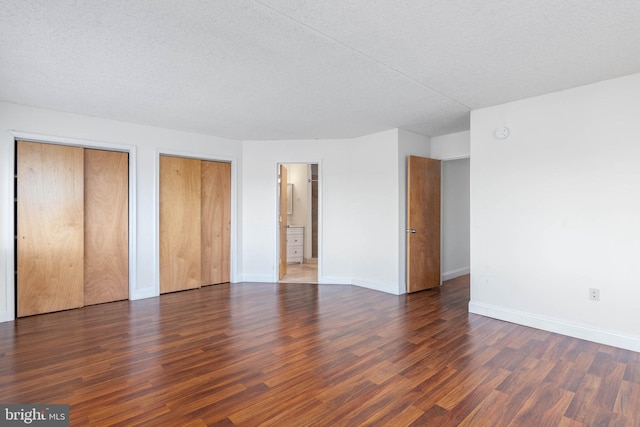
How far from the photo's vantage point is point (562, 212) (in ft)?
10.5

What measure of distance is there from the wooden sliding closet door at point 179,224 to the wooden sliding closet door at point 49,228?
3.28 feet

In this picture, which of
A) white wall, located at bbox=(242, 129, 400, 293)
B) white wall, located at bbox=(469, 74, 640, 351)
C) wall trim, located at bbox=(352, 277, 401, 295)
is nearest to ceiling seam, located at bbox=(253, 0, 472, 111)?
white wall, located at bbox=(469, 74, 640, 351)

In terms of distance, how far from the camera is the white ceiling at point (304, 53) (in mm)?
1930

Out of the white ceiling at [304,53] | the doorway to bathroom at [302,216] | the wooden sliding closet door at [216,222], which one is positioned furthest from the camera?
the doorway to bathroom at [302,216]

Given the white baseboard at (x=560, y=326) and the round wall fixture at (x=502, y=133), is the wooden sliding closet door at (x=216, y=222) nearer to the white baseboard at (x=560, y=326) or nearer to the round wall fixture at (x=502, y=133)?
the white baseboard at (x=560, y=326)

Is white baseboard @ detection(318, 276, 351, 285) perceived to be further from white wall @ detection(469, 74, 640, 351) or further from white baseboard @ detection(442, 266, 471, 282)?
white wall @ detection(469, 74, 640, 351)

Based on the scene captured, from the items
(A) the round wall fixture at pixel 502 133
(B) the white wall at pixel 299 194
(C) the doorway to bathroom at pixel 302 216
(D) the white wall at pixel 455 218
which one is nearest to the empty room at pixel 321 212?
(A) the round wall fixture at pixel 502 133

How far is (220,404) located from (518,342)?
2.65 metres

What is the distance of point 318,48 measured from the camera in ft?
7.78

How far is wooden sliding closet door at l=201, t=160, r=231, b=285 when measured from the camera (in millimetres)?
5254

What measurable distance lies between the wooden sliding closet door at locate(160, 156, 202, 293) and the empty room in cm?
3

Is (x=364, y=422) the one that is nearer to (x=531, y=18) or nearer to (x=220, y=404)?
(x=220, y=404)

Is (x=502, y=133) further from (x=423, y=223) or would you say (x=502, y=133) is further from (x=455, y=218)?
(x=455, y=218)

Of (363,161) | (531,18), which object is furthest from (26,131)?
(531,18)
